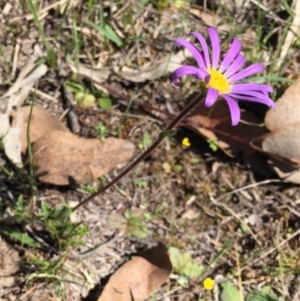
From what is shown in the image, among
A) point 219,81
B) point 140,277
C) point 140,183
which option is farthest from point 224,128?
point 140,277

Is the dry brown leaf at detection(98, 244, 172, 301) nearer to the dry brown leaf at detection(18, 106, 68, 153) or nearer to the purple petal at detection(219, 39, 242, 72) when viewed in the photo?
the dry brown leaf at detection(18, 106, 68, 153)

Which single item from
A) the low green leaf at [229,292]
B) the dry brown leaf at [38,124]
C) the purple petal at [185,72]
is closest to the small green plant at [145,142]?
the dry brown leaf at [38,124]

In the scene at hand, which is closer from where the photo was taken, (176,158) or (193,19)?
(176,158)

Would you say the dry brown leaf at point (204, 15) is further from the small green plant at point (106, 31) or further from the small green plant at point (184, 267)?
the small green plant at point (184, 267)

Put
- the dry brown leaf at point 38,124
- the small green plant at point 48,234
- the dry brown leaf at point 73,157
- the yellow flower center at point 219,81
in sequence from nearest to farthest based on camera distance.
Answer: the yellow flower center at point 219,81, the small green plant at point 48,234, the dry brown leaf at point 73,157, the dry brown leaf at point 38,124

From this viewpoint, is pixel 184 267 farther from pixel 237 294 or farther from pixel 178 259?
pixel 237 294

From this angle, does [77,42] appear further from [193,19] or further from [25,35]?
[193,19]

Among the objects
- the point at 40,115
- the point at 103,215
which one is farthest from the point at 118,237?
the point at 40,115
